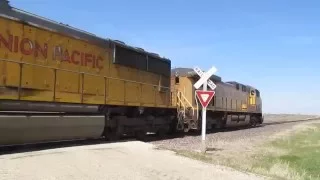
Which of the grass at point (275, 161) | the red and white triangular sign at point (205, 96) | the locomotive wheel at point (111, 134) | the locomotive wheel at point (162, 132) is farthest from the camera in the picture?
the locomotive wheel at point (162, 132)

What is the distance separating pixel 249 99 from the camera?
37.8 metres

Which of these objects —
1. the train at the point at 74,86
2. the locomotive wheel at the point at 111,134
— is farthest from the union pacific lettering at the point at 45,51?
the locomotive wheel at the point at 111,134

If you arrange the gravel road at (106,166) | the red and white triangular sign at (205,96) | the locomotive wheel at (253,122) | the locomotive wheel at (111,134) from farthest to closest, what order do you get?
the locomotive wheel at (253,122) → the locomotive wheel at (111,134) → the red and white triangular sign at (205,96) → the gravel road at (106,166)

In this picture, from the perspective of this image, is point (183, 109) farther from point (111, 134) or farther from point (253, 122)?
point (253, 122)

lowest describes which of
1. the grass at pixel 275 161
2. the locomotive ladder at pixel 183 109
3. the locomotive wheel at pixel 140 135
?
the grass at pixel 275 161

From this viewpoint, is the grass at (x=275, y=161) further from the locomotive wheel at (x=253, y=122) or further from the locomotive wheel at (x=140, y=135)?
the locomotive wheel at (x=253, y=122)

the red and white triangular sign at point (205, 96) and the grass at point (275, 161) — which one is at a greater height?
the red and white triangular sign at point (205, 96)

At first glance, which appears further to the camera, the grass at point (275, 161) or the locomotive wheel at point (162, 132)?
the locomotive wheel at point (162, 132)

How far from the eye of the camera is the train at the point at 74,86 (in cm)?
1095

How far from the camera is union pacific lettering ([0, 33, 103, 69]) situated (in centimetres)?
1105

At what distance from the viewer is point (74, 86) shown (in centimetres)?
1340

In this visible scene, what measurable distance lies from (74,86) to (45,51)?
152cm

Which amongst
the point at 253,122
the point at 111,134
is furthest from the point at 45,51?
the point at 253,122

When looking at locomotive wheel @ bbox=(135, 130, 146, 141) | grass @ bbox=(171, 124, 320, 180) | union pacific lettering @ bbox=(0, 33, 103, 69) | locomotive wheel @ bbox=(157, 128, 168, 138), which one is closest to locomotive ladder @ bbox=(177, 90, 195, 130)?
locomotive wheel @ bbox=(157, 128, 168, 138)
